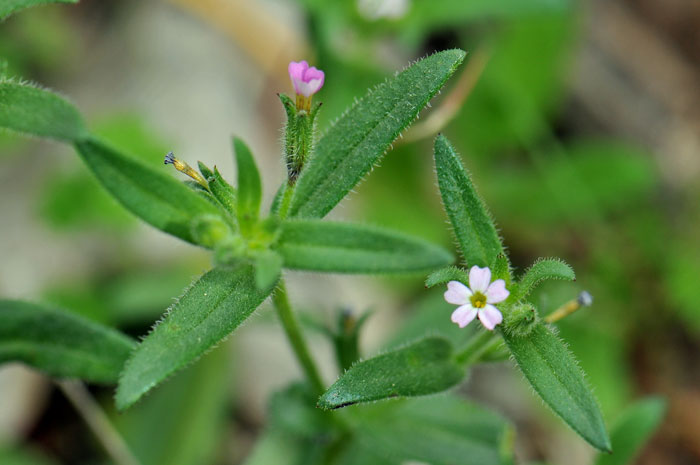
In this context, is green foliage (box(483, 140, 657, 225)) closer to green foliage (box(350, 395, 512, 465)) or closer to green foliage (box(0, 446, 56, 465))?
green foliage (box(350, 395, 512, 465))

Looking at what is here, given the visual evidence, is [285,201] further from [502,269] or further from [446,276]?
[502,269]

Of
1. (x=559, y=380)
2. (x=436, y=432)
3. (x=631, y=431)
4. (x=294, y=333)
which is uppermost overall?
(x=294, y=333)

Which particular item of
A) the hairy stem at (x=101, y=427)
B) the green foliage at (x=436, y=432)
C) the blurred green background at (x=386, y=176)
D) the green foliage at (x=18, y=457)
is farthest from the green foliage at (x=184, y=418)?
the green foliage at (x=436, y=432)

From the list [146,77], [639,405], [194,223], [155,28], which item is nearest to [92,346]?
[194,223]

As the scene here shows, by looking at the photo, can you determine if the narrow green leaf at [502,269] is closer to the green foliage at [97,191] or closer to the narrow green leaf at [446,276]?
the narrow green leaf at [446,276]

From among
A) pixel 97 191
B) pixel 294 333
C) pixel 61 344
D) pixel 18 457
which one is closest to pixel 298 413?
pixel 294 333

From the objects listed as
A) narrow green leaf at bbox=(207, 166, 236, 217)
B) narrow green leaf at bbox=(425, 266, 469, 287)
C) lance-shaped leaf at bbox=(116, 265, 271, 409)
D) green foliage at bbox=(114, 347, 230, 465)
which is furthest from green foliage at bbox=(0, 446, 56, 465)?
narrow green leaf at bbox=(425, 266, 469, 287)
